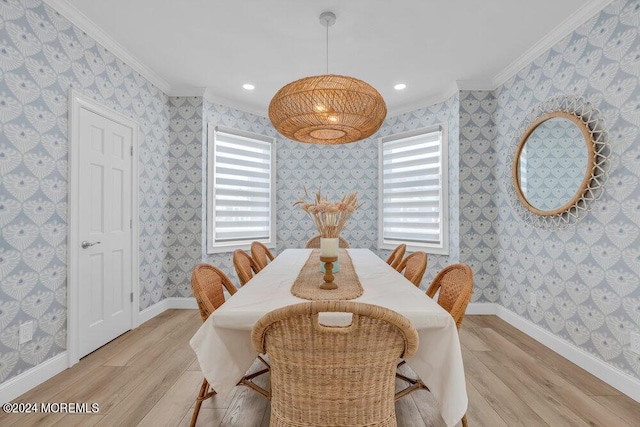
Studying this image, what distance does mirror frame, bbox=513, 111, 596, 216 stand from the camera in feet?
7.45

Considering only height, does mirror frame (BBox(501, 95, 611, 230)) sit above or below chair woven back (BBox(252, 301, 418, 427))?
above

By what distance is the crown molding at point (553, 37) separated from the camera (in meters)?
2.27

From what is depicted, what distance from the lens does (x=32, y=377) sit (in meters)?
2.03

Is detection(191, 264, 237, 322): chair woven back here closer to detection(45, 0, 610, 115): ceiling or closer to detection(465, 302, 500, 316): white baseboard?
detection(45, 0, 610, 115): ceiling

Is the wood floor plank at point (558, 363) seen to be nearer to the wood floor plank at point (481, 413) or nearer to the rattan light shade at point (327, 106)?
the wood floor plank at point (481, 413)

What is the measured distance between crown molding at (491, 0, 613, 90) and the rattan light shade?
5.60ft

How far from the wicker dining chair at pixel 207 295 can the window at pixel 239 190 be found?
2213mm

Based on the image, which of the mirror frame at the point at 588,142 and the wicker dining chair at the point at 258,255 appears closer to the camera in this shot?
the mirror frame at the point at 588,142

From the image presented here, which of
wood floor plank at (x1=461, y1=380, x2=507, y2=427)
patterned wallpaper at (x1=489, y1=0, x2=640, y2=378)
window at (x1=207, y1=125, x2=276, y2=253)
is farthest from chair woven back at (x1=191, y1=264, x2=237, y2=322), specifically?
patterned wallpaper at (x1=489, y1=0, x2=640, y2=378)

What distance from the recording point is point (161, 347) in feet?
8.76

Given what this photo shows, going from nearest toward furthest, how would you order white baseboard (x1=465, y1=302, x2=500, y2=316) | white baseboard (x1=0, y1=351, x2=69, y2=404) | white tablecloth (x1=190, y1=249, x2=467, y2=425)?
white tablecloth (x1=190, y1=249, x2=467, y2=425) → white baseboard (x1=0, y1=351, x2=69, y2=404) → white baseboard (x1=465, y1=302, x2=500, y2=316)

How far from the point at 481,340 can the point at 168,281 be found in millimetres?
3475

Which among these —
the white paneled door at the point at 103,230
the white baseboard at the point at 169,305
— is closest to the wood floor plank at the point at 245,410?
the white paneled door at the point at 103,230

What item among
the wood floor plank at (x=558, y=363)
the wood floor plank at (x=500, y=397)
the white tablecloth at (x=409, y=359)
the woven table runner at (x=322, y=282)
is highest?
the woven table runner at (x=322, y=282)
